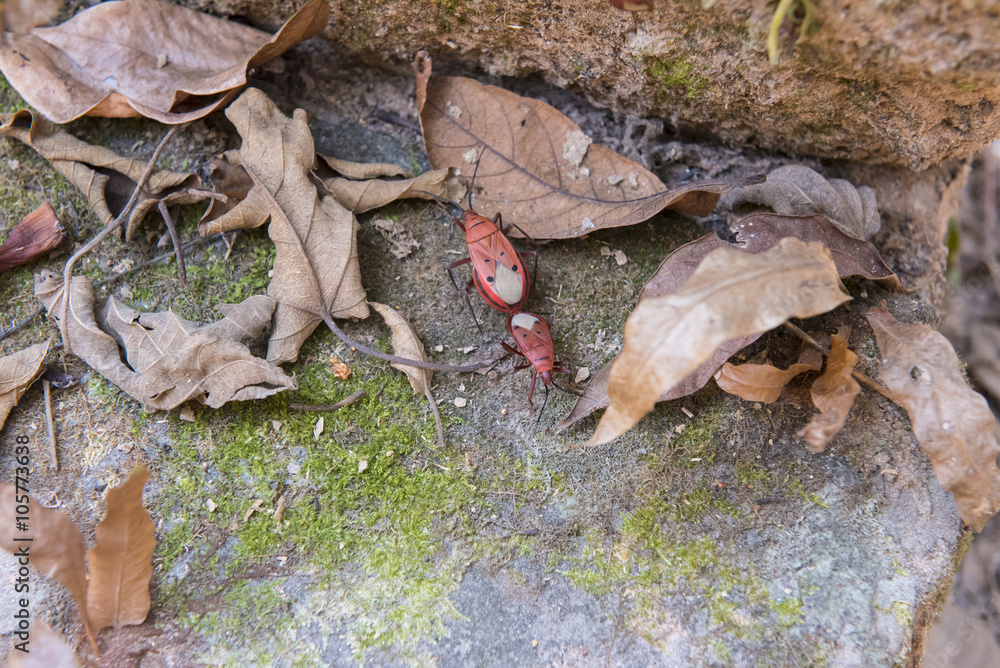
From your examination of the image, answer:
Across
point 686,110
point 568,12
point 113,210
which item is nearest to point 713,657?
point 686,110

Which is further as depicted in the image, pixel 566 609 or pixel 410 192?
pixel 410 192

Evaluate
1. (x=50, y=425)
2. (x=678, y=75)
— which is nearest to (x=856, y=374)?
(x=678, y=75)

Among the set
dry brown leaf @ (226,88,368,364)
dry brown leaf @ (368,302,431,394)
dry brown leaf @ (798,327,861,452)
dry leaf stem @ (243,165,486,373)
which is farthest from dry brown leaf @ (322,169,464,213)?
dry brown leaf @ (798,327,861,452)

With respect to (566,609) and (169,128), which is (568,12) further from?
(566,609)

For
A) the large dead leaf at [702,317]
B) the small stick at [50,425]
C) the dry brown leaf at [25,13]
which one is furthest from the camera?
the small stick at [50,425]

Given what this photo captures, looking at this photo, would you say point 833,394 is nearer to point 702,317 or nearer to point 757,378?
point 757,378

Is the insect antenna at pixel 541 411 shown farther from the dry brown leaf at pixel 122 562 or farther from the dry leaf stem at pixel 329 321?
the dry brown leaf at pixel 122 562

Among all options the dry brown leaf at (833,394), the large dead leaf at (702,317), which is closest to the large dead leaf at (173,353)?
the large dead leaf at (702,317)
